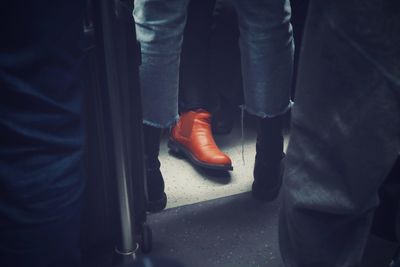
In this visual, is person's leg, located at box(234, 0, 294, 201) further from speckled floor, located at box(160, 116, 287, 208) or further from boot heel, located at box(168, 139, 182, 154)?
boot heel, located at box(168, 139, 182, 154)

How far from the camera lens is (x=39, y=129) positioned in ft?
1.44

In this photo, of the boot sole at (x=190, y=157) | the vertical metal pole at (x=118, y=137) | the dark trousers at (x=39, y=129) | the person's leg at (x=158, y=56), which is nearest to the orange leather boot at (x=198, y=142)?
the boot sole at (x=190, y=157)

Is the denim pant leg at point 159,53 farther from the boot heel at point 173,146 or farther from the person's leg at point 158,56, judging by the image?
the boot heel at point 173,146

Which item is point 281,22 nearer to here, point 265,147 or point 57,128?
point 265,147

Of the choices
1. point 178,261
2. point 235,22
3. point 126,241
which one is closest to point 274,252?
point 178,261

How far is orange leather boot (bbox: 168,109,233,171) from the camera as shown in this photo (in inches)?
45.2

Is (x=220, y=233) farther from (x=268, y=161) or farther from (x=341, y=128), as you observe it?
(x=341, y=128)

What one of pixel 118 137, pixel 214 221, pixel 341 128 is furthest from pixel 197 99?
pixel 341 128

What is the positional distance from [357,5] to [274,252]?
57 centimetres

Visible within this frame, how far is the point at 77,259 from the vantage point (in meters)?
0.55

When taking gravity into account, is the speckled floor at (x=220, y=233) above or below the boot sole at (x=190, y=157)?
above

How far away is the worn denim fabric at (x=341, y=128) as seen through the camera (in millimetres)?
481

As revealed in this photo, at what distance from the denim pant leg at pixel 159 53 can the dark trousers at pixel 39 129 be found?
37 cm

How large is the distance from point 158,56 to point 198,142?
396mm
